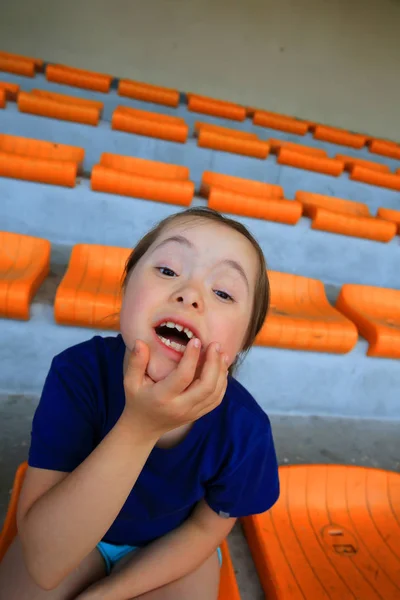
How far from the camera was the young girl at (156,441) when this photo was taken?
304 millimetres

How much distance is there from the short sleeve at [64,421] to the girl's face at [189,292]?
9cm

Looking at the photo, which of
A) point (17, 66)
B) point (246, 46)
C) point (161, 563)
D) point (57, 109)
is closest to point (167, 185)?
point (57, 109)

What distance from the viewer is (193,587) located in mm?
445

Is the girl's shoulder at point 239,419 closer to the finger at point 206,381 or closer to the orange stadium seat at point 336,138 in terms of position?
the finger at point 206,381

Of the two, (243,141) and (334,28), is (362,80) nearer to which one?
(334,28)

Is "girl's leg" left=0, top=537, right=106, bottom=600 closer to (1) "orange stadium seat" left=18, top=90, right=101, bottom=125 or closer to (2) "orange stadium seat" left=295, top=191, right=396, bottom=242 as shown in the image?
(2) "orange stadium seat" left=295, top=191, right=396, bottom=242

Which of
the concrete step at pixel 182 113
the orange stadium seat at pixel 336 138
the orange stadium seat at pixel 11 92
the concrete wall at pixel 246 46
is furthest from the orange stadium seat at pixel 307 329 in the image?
the concrete wall at pixel 246 46

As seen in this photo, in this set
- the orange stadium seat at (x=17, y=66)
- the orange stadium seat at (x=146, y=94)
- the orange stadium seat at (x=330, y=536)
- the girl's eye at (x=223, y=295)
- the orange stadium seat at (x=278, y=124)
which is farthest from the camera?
the orange stadium seat at (x=278, y=124)

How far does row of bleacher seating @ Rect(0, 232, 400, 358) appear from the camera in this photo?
2.81 ft

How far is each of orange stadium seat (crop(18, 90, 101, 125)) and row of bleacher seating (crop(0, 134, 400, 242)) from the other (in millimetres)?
379

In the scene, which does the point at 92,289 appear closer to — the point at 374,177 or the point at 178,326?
the point at 178,326

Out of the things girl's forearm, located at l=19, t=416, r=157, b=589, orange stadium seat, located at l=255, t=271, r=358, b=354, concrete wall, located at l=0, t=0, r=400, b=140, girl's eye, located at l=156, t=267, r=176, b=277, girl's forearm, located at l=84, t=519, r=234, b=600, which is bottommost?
girl's forearm, located at l=84, t=519, r=234, b=600

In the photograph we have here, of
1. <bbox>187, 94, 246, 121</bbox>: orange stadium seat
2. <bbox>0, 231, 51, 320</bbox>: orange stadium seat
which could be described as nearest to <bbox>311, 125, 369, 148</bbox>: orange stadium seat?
<bbox>187, 94, 246, 121</bbox>: orange stadium seat

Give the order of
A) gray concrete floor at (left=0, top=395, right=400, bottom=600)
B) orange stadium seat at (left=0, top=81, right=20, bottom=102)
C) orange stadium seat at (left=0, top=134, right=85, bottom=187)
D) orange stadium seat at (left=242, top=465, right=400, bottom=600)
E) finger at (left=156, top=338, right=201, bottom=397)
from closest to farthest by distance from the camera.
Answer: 1. finger at (left=156, top=338, right=201, bottom=397)
2. orange stadium seat at (left=242, top=465, right=400, bottom=600)
3. gray concrete floor at (left=0, top=395, right=400, bottom=600)
4. orange stadium seat at (left=0, top=134, right=85, bottom=187)
5. orange stadium seat at (left=0, top=81, right=20, bottom=102)
